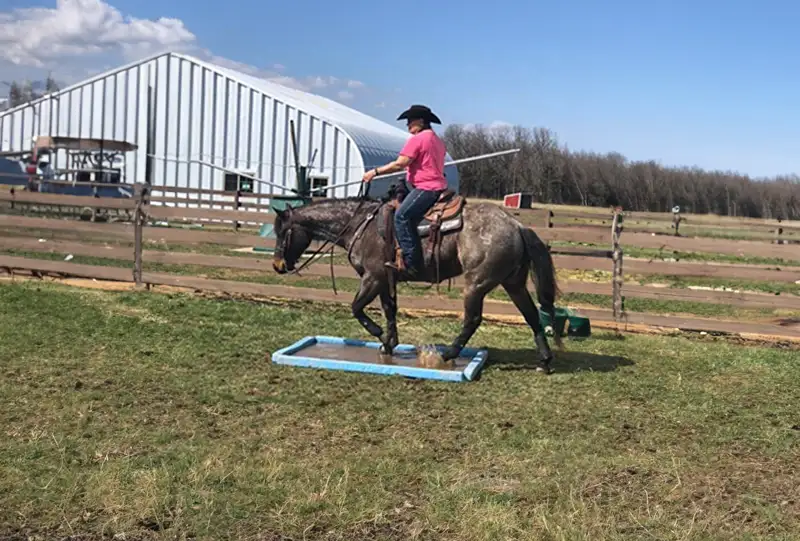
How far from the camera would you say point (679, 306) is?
11758 millimetres

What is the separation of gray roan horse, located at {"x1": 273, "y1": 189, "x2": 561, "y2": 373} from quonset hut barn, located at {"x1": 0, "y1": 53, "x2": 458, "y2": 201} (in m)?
18.6

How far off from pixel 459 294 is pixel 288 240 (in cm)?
417

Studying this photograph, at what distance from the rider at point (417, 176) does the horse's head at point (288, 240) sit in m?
1.14

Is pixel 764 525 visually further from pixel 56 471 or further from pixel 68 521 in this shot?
pixel 56 471

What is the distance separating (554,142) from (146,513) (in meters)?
73.0

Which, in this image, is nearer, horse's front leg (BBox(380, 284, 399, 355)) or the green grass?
horse's front leg (BBox(380, 284, 399, 355))

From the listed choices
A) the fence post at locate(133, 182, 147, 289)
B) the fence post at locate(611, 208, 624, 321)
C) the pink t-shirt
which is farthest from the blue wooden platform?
the fence post at locate(133, 182, 147, 289)

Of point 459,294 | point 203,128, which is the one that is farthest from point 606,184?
point 459,294

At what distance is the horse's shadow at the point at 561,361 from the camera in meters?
7.52

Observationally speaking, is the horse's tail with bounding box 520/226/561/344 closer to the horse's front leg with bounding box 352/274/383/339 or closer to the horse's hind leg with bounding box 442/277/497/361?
the horse's hind leg with bounding box 442/277/497/361

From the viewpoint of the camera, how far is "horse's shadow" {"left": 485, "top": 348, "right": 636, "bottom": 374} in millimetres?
7523

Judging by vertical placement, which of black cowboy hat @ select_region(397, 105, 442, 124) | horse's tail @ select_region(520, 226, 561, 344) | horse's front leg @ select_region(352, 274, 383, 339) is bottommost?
horse's front leg @ select_region(352, 274, 383, 339)

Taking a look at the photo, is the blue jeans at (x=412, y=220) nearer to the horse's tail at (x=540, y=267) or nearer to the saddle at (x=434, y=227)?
the saddle at (x=434, y=227)

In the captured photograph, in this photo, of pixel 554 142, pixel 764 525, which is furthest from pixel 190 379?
pixel 554 142
